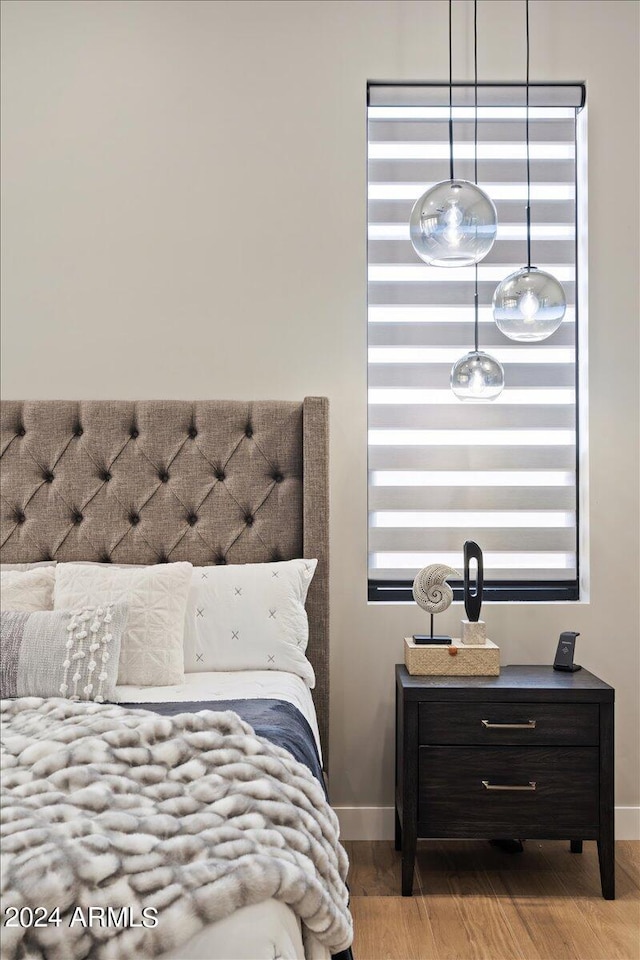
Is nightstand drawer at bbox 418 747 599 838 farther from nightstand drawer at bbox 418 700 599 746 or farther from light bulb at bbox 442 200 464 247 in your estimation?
light bulb at bbox 442 200 464 247

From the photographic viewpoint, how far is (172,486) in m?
2.58

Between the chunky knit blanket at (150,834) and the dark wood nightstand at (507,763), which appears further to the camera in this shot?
the dark wood nightstand at (507,763)

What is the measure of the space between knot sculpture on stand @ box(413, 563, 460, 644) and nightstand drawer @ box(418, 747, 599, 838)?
0.40 metres

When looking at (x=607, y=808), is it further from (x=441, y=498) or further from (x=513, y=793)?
(x=441, y=498)

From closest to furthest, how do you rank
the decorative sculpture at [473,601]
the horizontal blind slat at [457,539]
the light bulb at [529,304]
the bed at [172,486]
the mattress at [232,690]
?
the mattress at [232,690], the light bulb at [529,304], the decorative sculpture at [473,601], the bed at [172,486], the horizontal blind slat at [457,539]

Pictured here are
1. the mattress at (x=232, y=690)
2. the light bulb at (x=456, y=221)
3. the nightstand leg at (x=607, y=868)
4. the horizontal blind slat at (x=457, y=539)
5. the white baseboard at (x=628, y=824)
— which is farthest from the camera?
the horizontal blind slat at (x=457, y=539)

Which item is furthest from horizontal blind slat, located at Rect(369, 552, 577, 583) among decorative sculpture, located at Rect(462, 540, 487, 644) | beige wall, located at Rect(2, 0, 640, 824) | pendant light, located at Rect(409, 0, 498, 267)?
pendant light, located at Rect(409, 0, 498, 267)

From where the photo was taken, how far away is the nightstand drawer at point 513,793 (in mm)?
2244

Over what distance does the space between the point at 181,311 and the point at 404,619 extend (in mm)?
1337

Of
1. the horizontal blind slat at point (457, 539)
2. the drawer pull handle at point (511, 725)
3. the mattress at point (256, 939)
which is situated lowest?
the drawer pull handle at point (511, 725)

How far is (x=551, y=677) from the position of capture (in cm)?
238

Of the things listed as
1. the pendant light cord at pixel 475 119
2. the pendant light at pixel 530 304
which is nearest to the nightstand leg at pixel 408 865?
the pendant light at pixel 530 304

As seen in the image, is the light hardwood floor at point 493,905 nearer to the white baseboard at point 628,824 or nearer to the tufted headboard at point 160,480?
the white baseboard at point 628,824

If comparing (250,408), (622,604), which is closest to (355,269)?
(250,408)
